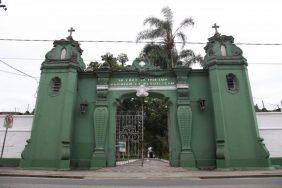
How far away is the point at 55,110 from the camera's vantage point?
14.1m

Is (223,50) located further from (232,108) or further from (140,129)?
(140,129)

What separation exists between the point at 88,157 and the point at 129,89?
4.18 m

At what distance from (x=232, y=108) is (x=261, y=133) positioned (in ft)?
7.91

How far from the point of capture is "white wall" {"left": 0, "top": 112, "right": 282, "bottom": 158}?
47.3ft

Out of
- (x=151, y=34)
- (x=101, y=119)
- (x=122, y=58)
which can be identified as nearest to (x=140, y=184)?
(x=101, y=119)

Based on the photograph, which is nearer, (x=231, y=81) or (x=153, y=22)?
(x=231, y=81)

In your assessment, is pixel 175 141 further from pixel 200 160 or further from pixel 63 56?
pixel 63 56

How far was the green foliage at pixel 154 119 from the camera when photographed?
26578 millimetres

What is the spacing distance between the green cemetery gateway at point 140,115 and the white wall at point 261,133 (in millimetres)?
1517

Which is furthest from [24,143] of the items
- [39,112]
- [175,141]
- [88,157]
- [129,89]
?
[175,141]

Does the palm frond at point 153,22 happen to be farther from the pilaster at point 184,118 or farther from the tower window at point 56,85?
the tower window at point 56,85

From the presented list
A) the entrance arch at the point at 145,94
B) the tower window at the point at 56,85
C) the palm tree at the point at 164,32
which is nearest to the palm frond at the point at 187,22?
the palm tree at the point at 164,32

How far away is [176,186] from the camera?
25.3 feet

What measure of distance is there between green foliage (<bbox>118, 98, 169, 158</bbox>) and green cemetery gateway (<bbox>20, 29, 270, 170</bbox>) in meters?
11.0
